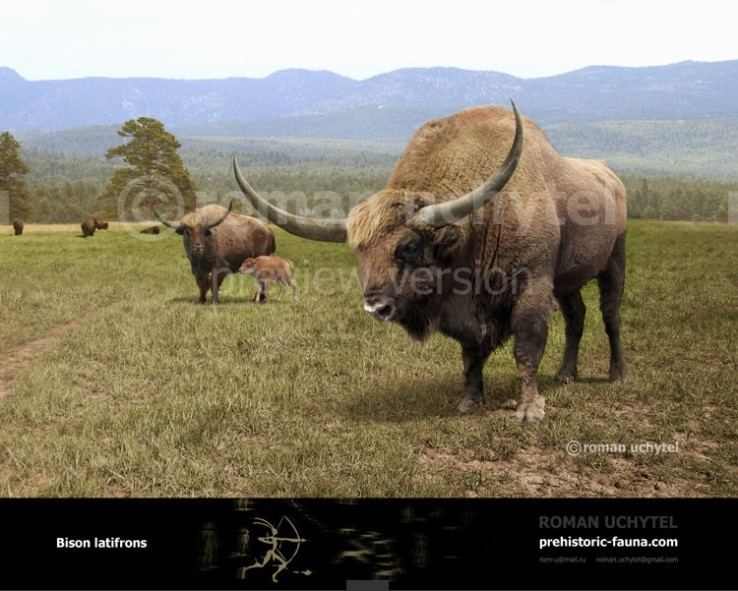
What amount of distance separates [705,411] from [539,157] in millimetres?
2145

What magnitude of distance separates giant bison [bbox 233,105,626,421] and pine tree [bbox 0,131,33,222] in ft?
15.8

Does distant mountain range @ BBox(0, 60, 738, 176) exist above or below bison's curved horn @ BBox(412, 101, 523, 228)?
above

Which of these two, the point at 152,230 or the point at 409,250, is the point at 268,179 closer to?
the point at 409,250

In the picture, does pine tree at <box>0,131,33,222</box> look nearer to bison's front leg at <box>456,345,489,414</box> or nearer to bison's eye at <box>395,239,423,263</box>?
bison's eye at <box>395,239,423,263</box>

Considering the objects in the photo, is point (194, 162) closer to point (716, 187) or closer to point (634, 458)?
point (716, 187)

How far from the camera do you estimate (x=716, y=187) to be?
17.3 feet

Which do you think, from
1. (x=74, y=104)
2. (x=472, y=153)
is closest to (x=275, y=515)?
(x=472, y=153)

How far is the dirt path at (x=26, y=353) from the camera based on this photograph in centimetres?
532

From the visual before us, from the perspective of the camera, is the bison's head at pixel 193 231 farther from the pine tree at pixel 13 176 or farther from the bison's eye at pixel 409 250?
the bison's eye at pixel 409 250

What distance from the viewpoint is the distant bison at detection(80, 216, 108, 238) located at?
26.9 ft

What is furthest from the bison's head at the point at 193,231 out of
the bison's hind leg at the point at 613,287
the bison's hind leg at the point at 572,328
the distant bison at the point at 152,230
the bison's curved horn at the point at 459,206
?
the bison's curved horn at the point at 459,206

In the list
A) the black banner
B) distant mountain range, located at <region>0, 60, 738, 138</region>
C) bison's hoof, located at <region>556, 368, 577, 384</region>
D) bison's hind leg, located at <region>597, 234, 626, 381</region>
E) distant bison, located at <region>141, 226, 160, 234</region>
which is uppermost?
distant mountain range, located at <region>0, 60, 738, 138</region>

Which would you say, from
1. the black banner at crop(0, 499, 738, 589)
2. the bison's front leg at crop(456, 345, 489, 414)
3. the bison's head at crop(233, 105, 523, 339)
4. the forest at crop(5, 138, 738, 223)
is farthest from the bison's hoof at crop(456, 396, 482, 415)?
the black banner at crop(0, 499, 738, 589)

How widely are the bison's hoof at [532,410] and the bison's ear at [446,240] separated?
4.09 ft
